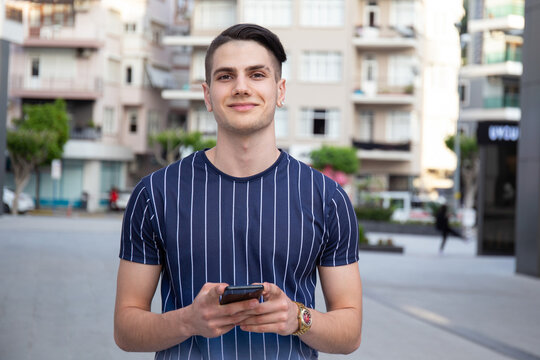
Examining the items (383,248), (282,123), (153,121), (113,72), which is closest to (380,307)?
(383,248)

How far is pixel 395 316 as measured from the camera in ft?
38.2

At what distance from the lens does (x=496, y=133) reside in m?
22.9

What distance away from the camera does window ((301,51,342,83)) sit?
5006cm

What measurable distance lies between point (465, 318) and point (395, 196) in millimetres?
35843

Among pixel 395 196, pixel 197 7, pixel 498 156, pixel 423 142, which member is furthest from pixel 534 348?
pixel 423 142

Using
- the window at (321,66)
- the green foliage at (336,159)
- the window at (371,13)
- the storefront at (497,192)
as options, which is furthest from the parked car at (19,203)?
the storefront at (497,192)

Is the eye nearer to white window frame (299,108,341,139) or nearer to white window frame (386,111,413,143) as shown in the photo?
white window frame (299,108,341,139)

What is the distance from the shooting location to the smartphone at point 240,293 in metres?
2.25

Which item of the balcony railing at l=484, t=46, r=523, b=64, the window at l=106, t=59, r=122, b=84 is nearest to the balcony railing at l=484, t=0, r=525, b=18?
the balcony railing at l=484, t=46, r=523, b=64

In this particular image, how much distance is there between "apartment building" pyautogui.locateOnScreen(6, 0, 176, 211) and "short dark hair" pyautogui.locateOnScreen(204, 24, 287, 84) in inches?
2026

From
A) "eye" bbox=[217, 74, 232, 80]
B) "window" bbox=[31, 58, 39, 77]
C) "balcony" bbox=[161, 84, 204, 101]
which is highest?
"window" bbox=[31, 58, 39, 77]

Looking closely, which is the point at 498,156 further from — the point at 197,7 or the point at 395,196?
the point at 197,7

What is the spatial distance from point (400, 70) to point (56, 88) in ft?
68.4

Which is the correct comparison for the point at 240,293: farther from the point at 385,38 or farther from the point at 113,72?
the point at 113,72
